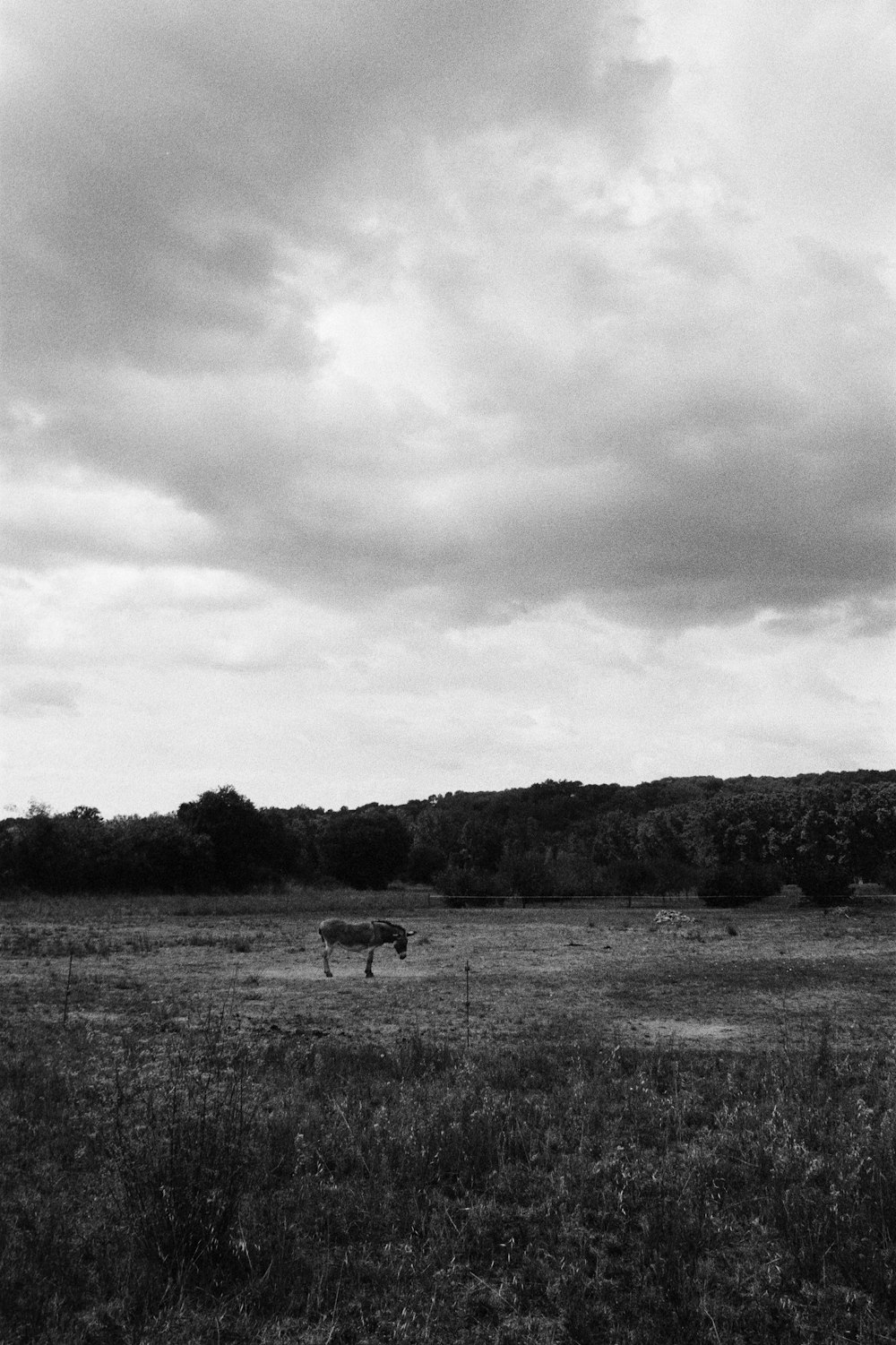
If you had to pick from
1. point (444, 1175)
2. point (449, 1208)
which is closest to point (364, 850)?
point (444, 1175)

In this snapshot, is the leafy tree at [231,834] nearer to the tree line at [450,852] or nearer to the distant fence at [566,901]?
the tree line at [450,852]

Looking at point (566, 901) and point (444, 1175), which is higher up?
point (444, 1175)

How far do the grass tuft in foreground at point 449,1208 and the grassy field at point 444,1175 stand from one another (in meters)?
0.03

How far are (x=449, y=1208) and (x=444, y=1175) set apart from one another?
78 centimetres

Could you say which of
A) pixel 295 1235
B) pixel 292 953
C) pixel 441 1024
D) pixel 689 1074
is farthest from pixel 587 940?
pixel 295 1235

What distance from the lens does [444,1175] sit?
930cm

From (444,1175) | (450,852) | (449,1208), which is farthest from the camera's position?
(450,852)

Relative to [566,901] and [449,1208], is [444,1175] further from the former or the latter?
[566,901]

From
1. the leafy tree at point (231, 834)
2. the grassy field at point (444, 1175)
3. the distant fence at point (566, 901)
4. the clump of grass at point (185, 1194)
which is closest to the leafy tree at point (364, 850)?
the leafy tree at point (231, 834)

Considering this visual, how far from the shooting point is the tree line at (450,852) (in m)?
71.0

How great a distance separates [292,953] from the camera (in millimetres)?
31391

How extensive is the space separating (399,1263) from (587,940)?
31877 mm

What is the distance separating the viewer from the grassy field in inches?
268

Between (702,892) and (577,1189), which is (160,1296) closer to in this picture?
(577,1189)
